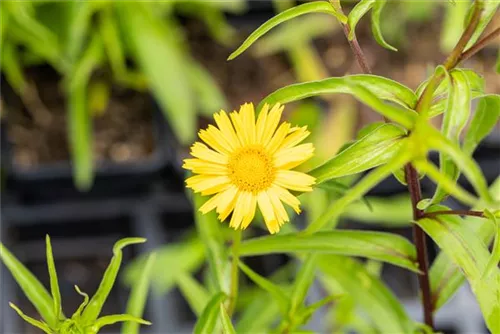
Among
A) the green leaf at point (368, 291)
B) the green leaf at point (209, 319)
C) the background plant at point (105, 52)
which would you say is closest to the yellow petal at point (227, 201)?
the green leaf at point (209, 319)

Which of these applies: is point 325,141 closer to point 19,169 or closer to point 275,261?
point 275,261

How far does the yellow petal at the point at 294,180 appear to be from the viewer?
52 centimetres

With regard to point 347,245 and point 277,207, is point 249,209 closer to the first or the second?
point 277,207

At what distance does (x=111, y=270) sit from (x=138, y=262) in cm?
63

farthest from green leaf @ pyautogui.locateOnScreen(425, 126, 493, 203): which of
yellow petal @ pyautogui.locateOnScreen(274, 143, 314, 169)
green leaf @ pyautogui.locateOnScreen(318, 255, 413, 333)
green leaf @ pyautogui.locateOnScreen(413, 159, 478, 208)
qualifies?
green leaf @ pyautogui.locateOnScreen(318, 255, 413, 333)

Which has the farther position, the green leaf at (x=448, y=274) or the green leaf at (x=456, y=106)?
the green leaf at (x=448, y=274)

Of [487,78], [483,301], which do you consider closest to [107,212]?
[487,78]

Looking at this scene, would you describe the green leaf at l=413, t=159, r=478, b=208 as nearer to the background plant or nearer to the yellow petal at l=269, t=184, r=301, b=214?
the yellow petal at l=269, t=184, r=301, b=214

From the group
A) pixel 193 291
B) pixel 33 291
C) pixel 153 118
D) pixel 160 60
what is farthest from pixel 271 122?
pixel 153 118

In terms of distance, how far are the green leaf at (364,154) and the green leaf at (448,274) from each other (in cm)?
18

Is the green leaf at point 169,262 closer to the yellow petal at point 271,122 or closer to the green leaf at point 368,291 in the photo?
the green leaf at point 368,291

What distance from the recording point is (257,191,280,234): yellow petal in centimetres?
54

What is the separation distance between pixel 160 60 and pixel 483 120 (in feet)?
2.04

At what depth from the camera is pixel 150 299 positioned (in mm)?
1248
